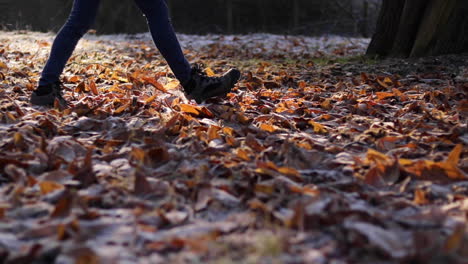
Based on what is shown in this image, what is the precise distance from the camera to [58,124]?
9.10 ft

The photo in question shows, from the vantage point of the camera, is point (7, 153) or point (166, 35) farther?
point (166, 35)

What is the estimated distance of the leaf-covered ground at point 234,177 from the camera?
1.44 meters

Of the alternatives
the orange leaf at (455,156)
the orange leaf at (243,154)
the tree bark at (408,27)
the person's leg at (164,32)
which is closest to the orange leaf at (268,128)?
the orange leaf at (243,154)

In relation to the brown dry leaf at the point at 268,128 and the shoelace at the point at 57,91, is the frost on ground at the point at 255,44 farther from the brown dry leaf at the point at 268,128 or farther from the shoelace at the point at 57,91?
the brown dry leaf at the point at 268,128

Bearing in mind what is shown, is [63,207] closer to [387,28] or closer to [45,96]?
[45,96]

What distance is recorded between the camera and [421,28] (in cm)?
537

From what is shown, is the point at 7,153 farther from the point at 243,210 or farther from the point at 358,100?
the point at 358,100

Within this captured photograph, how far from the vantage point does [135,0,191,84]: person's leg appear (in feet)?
10.4

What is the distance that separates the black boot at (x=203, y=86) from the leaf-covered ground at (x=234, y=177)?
115 mm

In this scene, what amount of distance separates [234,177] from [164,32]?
1.63m

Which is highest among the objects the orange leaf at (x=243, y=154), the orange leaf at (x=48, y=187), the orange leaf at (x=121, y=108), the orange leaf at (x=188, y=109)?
the orange leaf at (x=188, y=109)

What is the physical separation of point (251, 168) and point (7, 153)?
1258mm

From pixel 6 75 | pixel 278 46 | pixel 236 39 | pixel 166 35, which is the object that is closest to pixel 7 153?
pixel 166 35

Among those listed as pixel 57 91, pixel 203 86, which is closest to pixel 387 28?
pixel 203 86
